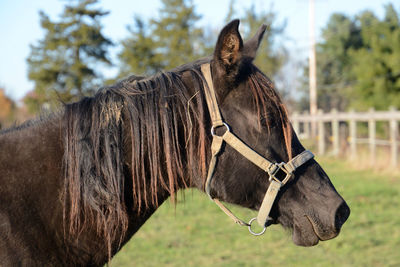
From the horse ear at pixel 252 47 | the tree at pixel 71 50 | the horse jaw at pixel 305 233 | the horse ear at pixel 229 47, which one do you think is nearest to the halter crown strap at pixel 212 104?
the horse ear at pixel 229 47

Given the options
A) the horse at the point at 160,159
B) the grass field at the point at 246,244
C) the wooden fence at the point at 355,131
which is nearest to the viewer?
the horse at the point at 160,159

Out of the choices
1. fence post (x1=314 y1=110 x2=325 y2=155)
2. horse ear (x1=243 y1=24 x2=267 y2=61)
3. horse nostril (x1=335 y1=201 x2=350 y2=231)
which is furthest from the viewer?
fence post (x1=314 y1=110 x2=325 y2=155)

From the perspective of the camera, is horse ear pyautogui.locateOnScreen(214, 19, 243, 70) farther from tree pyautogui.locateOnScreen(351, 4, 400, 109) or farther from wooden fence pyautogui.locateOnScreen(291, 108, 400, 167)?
tree pyautogui.locateOnScreen(351, 4, 400, 109)

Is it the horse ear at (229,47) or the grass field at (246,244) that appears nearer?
the horse ear at (229,47)

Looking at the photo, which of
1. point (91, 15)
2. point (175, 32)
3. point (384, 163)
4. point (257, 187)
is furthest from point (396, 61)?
point (257, 187)

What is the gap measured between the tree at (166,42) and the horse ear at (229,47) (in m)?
15.5

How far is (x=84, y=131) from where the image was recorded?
1.91m

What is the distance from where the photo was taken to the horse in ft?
6.08

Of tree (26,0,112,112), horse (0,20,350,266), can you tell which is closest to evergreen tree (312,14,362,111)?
tree (26,0,112,112)

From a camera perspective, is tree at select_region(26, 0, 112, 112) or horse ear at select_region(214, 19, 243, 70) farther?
tree at select_region(26, 0, 112, 112)

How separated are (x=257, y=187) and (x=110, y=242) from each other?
0.82 m

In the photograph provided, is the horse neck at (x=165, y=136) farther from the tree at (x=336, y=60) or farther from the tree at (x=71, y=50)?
the tree at (x=336, y=60)

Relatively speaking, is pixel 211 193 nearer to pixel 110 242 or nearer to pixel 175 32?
pixel 110 242

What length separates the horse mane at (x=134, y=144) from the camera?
1.86 m
